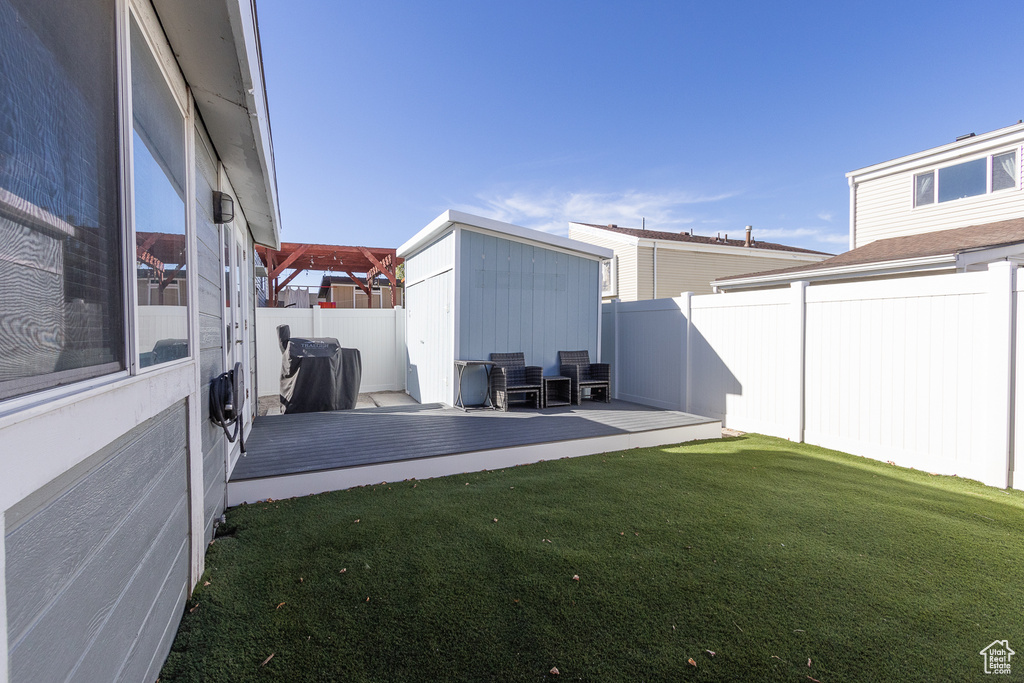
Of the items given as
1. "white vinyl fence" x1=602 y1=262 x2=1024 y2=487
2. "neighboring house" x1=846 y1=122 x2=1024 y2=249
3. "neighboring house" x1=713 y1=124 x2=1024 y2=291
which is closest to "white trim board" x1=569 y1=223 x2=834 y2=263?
"neighboring house" x1=713 y1=124 x2=1024 y2=291

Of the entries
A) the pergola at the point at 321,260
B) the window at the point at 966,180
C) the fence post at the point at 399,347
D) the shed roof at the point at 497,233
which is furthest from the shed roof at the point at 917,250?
the pergola at the point at 321,260

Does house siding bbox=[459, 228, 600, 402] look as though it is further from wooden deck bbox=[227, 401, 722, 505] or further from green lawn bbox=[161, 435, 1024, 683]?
green lawn bbox=[161, 435, 1024, 683]

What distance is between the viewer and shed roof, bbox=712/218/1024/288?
6.58 m

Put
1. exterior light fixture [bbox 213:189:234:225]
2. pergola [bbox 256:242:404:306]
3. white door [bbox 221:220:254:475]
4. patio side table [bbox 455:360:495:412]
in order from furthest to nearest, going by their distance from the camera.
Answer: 1. pergola [bbox 256:242:404:306]
2. patio side table [bbox 455:360:495:412]
3. white door [bbox 221:220:254:475]
4. exterior light fixture [bbox 213:189:234:225]

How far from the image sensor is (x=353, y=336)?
932 cm

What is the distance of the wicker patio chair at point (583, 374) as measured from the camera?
6.63 meters

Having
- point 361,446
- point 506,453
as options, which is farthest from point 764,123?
point 361,446

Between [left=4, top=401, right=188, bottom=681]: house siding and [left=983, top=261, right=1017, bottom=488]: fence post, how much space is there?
5.48 m

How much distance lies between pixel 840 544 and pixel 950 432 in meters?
2.39

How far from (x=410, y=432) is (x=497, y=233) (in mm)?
3115

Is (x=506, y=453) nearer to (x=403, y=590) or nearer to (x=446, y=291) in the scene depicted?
(x=403, y=590)

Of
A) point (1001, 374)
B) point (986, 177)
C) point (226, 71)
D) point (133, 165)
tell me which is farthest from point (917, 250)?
point (133, 165)

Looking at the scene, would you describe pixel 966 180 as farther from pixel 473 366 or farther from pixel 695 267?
pixel 473 366

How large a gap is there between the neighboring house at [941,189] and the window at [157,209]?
39.7 ft
